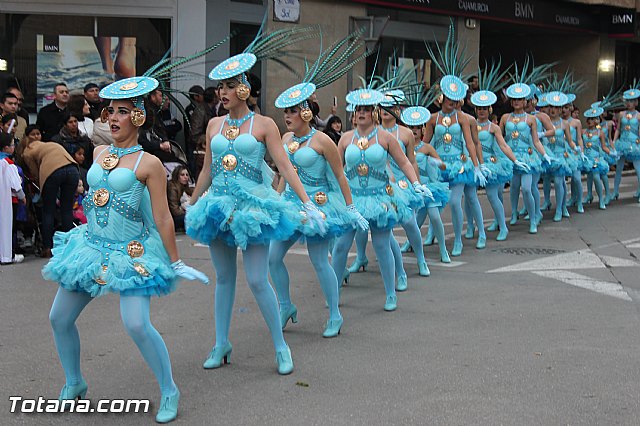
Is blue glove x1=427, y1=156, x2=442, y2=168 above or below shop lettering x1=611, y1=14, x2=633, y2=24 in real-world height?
below

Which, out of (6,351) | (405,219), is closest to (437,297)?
(405,219)

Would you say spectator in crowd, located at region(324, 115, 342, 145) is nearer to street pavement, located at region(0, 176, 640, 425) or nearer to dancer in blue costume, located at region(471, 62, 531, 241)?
dancer in blue costume, located at region(471, 62, 531, 241)

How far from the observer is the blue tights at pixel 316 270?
772 cm

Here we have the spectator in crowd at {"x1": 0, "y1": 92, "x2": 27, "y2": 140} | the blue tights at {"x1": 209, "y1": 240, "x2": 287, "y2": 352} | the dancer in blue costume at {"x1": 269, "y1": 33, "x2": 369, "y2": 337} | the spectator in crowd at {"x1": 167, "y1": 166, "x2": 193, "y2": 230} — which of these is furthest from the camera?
the spectator in crowd at {"x1": 167, "y1": 166, "x2": 193, "y2": 230}

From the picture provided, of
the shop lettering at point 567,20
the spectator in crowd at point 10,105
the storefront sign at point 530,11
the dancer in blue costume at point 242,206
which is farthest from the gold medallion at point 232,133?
the shop lettering at point 567,20

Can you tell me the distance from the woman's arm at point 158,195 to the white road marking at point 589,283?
18.3 ft

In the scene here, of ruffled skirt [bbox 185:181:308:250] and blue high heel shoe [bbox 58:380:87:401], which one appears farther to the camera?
ruffled skirt [bbox 185:181:308:250]

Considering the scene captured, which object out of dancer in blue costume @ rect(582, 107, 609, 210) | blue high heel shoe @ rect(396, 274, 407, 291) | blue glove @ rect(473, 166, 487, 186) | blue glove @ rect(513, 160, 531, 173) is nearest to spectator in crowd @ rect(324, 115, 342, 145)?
blue glove @ rect(513, 160, 531, 173)

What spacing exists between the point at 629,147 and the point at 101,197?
15791 millimetres

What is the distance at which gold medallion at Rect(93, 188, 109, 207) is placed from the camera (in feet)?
18.6

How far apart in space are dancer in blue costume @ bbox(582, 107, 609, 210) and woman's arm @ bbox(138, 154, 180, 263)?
13204 millimetres

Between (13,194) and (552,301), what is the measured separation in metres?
6.40

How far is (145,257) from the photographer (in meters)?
5.64

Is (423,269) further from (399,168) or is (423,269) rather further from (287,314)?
(287,314)
